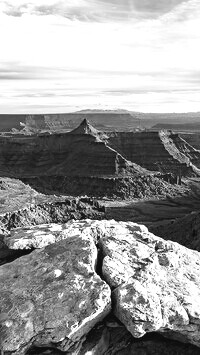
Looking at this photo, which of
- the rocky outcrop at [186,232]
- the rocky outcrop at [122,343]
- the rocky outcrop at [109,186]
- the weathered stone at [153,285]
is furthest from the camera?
the rocky outcrop at [109,186]

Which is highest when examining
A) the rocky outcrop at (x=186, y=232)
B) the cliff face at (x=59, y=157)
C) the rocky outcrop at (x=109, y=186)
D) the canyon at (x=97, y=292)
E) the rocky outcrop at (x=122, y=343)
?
the canyon at (x=97, y=292)

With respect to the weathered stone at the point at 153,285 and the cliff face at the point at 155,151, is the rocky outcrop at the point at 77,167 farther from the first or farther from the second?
the weathered stone at the point at 153,285

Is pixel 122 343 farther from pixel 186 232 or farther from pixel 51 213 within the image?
pixel 51 213

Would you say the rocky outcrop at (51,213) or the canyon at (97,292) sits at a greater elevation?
the canyon at (97,292)

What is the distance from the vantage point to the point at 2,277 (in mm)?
16484

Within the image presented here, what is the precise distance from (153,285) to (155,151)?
13043cm

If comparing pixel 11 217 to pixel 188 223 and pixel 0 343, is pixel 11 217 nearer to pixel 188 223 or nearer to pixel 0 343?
pixel 188 223

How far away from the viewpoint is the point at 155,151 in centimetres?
14450

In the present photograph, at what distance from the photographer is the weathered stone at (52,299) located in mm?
13883

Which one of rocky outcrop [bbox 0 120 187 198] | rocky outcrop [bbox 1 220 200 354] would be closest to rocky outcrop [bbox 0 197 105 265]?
rocky outcrop [bbox 1 220 200 354]

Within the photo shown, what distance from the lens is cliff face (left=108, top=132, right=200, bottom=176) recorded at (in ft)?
463

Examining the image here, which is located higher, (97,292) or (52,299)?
(97,292)

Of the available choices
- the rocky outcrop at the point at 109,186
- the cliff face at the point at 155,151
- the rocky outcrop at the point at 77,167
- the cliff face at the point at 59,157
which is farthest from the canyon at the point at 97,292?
the cliff face at the point at 155,151

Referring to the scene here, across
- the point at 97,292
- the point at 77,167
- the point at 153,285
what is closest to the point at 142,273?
the point at 153,285
